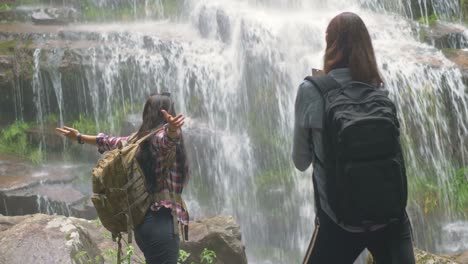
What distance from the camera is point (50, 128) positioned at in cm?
1127

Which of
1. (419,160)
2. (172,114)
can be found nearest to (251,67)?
(419,160)

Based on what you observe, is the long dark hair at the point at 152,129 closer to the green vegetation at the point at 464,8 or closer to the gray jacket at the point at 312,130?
the gray jacket at the point at 312,130

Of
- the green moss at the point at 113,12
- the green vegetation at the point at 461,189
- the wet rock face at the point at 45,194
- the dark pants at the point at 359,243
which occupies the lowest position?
the green vegetation at the point at 461,189

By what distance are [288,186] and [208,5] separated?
19.2ft

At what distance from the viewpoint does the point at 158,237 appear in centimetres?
318

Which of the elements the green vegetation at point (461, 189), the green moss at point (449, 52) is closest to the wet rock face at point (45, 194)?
the green vegetation at point (461, 189)

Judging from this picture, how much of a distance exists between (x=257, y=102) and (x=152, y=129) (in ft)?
24.1

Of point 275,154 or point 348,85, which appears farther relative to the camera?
point 275,154

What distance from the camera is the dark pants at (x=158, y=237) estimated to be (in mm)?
3184

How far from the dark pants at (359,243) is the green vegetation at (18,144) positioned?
9.28m

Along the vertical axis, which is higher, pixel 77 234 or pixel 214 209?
pixel 77 234

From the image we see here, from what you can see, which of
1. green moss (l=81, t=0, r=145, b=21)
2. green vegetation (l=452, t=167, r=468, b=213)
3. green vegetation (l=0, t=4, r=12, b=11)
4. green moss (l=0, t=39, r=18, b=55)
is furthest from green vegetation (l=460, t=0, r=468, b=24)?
green vegetation (l=0, t=4, r=12, b=11)

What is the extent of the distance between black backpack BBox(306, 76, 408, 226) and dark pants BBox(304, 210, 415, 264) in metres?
0.11

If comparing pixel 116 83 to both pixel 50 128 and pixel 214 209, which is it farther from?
pixel 214 209
